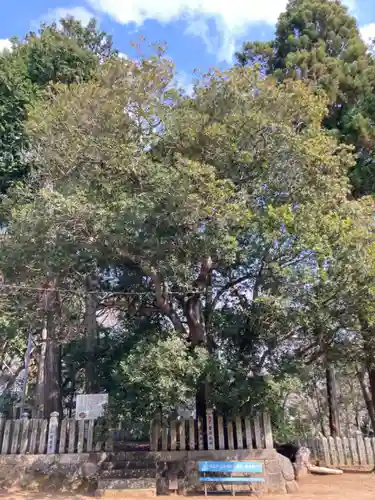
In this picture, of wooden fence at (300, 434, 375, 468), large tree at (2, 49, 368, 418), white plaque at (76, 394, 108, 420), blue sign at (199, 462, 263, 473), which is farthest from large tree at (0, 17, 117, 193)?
wooden fence at (300, 434, 375, 468)

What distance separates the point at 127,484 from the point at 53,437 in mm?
1964

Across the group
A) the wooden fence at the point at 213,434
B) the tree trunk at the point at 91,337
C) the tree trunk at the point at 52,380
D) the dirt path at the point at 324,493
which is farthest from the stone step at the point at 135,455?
→ the tree trunk at the point at 52,380

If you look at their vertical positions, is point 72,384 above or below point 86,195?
below

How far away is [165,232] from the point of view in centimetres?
759

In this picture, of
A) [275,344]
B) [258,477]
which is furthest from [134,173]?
[258,477]

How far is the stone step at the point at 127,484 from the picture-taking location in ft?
24.2

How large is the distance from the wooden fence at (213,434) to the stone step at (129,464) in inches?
12.0

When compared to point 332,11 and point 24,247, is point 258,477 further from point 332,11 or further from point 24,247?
point 332,11

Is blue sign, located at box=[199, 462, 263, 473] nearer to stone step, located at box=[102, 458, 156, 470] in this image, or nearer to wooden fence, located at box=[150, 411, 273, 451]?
wooden fence, located at box=[150, 411, 273, 451]

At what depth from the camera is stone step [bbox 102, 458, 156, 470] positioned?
313 inches

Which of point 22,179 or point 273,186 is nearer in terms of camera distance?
point 273,186

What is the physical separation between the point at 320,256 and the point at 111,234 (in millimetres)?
3672

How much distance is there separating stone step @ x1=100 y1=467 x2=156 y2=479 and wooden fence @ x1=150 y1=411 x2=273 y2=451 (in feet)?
1.77

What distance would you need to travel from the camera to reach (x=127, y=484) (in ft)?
24.3
